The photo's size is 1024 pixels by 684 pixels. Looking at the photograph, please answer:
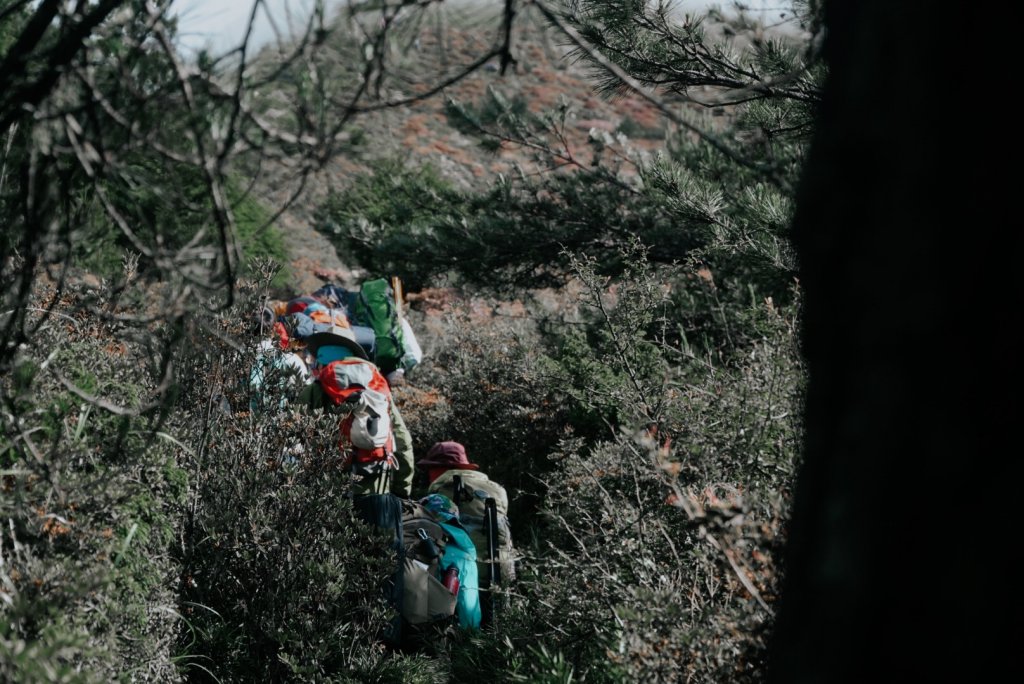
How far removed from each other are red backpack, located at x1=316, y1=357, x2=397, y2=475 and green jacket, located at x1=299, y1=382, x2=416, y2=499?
0.21 ft

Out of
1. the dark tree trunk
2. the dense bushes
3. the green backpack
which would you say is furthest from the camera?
the green backpack

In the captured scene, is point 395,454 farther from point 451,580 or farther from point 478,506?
point 451,580

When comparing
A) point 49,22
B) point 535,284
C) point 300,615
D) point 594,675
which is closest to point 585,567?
point 594,675

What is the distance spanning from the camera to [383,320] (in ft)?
23.1

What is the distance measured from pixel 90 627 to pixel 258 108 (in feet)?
6.16

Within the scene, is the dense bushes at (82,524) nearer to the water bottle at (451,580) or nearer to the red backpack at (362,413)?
the red backpack at (362,413)

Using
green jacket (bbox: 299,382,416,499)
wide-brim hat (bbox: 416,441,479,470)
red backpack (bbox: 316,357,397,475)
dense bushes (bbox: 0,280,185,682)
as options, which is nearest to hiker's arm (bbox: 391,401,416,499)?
green jacket (bbox: 299,382,416,499)

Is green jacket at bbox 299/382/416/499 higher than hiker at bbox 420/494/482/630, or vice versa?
green jacket at bbox 299/382/416/499

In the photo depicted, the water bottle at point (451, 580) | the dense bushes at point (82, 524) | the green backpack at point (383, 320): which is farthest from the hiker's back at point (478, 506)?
the green backpack at point (383, 320)

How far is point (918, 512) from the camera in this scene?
1.05 meters

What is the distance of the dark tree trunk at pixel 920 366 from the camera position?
103 cm

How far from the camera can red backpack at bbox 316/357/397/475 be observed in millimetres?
4973

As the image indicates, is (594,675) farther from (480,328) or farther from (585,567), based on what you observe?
(480,328)

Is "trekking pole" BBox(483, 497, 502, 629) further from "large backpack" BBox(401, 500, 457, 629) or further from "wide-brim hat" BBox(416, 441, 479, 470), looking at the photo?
"wide-brim hat" BBox(416, 441, 479, 470)
